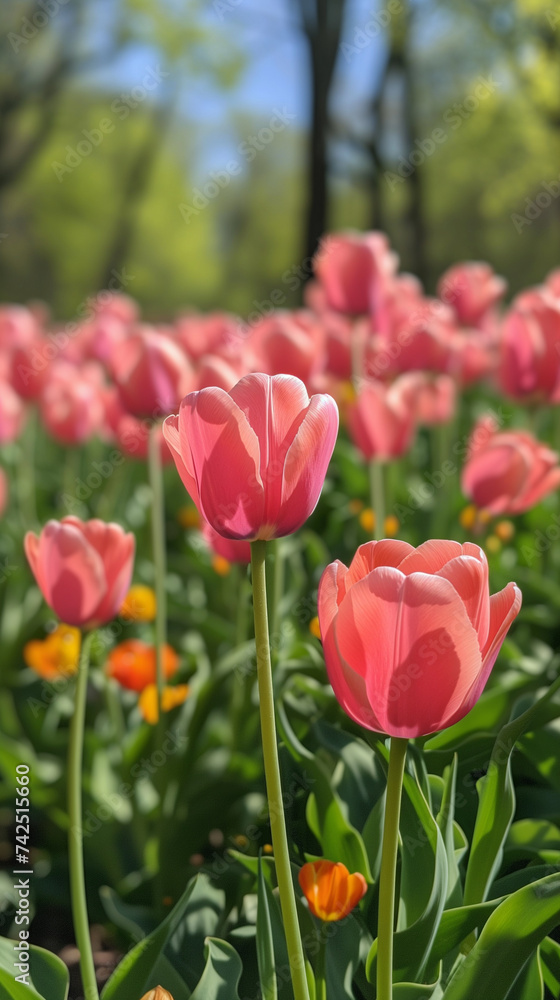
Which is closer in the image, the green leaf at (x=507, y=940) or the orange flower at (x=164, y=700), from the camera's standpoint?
the green leaf at (x=507, y=940)

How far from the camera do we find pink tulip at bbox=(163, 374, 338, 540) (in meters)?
0.75

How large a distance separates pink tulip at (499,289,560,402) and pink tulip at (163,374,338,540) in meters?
1.32

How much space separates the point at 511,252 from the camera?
21.0 metres

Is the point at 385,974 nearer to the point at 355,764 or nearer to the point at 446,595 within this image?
the point at 446,595

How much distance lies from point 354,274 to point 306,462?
153 centimetres

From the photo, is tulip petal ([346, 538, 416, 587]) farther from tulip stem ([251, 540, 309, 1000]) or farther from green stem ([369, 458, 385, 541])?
green stem ([369, 458, 385, 541])

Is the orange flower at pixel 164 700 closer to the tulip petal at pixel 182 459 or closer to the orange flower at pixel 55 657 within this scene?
the orange flower at pixel 55 657

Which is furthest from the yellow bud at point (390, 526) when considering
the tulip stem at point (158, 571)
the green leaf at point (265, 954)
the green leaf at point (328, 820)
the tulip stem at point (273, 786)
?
the tulip stem at point (273, 786)

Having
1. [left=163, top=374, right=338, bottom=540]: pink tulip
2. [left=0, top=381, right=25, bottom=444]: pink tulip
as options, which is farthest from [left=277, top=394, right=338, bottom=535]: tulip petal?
[left=0, top=381, right=25, bottom=444]: pink tulip

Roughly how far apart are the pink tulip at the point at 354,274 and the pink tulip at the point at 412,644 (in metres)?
1.58

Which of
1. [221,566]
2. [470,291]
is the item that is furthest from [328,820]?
[470,291]

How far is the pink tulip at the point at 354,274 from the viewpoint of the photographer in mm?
2188

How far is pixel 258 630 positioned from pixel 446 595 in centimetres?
16

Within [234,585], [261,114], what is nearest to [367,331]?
[234,585]
